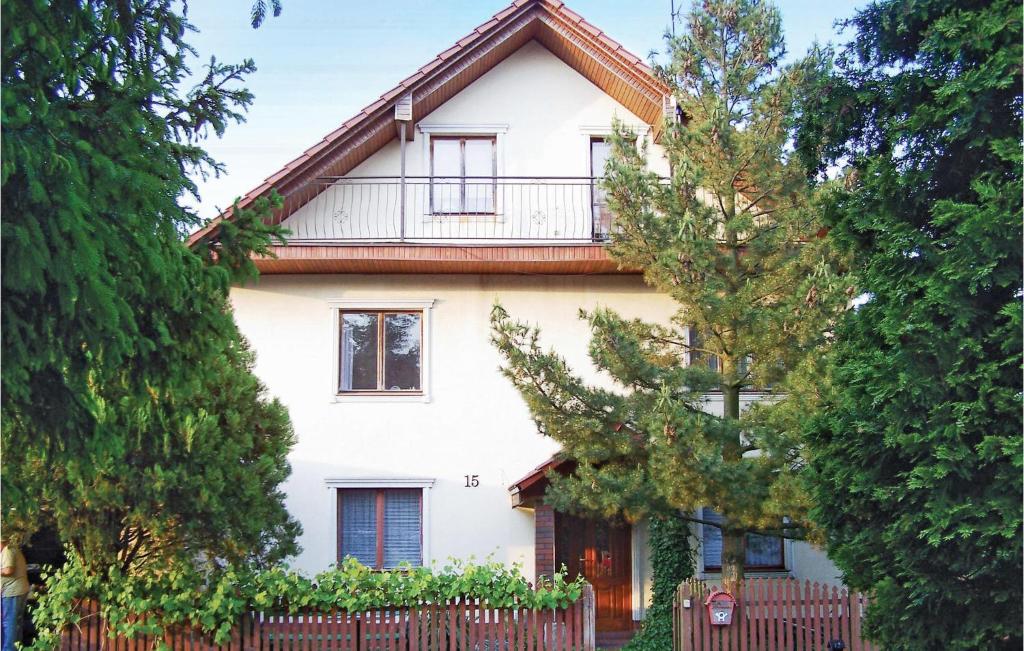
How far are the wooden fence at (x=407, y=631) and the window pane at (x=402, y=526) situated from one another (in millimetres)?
3683

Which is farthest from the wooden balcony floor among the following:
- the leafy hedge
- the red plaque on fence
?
the red plaque on fence

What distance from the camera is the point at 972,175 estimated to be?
6.03 metres

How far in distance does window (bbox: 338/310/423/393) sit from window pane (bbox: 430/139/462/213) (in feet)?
5.58

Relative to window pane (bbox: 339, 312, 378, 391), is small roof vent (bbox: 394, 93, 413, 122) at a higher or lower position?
higher

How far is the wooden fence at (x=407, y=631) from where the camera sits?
34.7 feet

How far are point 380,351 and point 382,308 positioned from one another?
0.64m

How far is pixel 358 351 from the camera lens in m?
14.9

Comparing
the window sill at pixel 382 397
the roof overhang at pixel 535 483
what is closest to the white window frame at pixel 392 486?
the window sill at pixel 382 397

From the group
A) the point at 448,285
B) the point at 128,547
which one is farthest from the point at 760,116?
the point at 128,547

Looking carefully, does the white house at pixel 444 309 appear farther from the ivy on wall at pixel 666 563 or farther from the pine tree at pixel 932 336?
Result: the pine tree at pixel 932 336

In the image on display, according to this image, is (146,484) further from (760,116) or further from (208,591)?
(760,116)

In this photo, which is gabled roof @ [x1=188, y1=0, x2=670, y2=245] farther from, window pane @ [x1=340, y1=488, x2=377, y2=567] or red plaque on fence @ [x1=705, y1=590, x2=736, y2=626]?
red plaque on fence @ [x1=705, y1=590, x2=736, y2=626]

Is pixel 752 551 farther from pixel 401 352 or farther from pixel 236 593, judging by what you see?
pixel 236 593

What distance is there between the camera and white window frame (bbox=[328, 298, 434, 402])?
14633 mm
